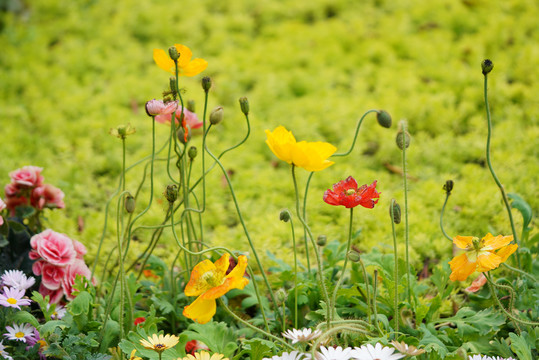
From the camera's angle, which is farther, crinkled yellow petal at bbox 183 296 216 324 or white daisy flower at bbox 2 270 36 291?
white daisy flower at bbox 2 270 36 291

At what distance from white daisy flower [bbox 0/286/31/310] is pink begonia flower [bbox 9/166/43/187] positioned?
549 mm

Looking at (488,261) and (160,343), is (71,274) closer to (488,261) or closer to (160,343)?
(160,343)

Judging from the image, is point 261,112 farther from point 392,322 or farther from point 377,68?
point 392,322

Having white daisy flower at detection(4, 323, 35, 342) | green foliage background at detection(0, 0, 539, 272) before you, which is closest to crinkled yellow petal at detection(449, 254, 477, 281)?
green foliage background at detection(0, 0, 539, 272)

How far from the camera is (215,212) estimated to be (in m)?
2.57

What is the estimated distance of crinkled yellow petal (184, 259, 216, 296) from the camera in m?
1.37

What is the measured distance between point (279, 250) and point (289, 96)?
149cm

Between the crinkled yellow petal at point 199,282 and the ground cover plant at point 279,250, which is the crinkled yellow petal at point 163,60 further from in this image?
the crinkled yellow petal at point 199,282

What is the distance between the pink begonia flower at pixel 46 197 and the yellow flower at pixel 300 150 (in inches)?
39.7

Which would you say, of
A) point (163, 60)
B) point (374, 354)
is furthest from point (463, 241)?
point (163, 60)

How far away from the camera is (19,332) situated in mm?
1496

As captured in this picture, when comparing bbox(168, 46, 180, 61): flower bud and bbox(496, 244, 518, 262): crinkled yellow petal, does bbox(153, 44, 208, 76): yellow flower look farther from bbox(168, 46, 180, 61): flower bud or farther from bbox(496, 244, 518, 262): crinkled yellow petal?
bbox(496, 244, 518, 262): crinkled yellow petal

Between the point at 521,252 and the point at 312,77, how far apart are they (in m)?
2.09

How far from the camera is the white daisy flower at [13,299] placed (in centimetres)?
147
